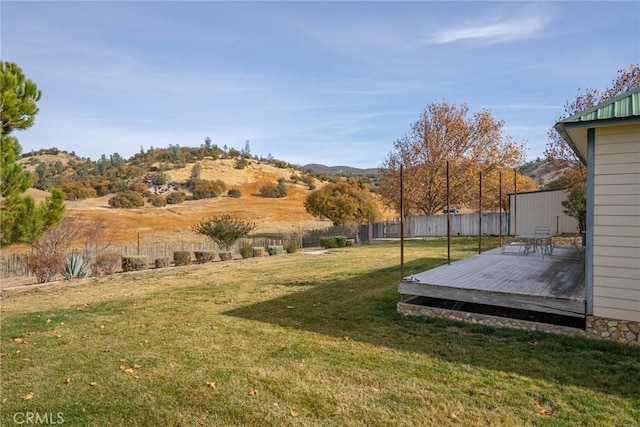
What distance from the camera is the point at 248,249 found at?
17.0 metres

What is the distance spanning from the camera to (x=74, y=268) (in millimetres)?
11789

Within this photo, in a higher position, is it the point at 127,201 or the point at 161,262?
the point at 127,201

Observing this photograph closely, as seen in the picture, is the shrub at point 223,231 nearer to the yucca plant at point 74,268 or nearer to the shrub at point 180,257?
the shrub at point 180,257

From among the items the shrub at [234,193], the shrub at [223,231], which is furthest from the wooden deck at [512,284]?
the shrub at [234,193]

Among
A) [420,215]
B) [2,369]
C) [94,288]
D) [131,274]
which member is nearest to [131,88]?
[131,274]

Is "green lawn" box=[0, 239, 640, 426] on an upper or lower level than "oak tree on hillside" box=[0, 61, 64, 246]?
lower

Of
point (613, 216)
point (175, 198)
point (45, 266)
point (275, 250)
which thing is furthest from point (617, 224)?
point (175, 198)

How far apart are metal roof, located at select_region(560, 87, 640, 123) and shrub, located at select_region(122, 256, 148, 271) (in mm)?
12960

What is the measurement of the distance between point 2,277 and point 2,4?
846cm

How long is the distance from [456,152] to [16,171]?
2246cm

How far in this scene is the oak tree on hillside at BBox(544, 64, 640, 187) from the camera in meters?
19.3

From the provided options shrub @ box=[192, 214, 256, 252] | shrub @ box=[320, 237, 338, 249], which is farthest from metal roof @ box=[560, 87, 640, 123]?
shrub @ box=[320, 237, 338, 249]

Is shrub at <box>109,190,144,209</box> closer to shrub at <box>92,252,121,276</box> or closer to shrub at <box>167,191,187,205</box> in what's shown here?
shrub at <box>167,191,187,205</box>

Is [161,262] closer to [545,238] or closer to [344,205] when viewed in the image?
[545,238]
